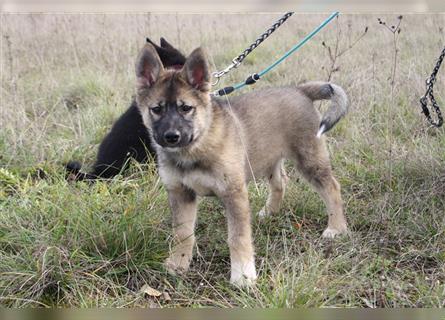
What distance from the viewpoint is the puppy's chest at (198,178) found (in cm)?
298

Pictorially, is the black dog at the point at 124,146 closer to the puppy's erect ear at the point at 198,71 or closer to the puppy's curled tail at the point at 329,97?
the puppy's curled tail at the point at 329,97

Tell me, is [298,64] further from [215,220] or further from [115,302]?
[115,302]

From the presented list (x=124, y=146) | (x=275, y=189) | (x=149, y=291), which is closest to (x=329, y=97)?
(x=275, y=189)

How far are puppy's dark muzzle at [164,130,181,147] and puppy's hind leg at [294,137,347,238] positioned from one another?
114cm

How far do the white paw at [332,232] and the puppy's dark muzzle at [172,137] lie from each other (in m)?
1.22

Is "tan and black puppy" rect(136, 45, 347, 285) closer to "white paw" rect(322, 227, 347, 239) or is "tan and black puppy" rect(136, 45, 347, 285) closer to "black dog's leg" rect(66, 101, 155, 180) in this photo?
"white paw" rect(322, 227, 347, 239)

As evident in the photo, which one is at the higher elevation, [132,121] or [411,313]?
[411,313]

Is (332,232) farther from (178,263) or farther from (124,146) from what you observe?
(124,146)

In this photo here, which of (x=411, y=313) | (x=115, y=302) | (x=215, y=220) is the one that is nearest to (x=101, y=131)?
(x=215, y=220)

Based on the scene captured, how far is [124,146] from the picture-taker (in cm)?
436

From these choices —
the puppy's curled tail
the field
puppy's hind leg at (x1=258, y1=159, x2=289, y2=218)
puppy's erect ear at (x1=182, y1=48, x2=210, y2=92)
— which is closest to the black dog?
the field

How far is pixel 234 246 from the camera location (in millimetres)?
2951

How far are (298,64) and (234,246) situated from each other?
462 cm

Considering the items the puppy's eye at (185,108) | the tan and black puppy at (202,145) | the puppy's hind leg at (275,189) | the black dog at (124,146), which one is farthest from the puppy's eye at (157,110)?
the black dog at (124,146)
